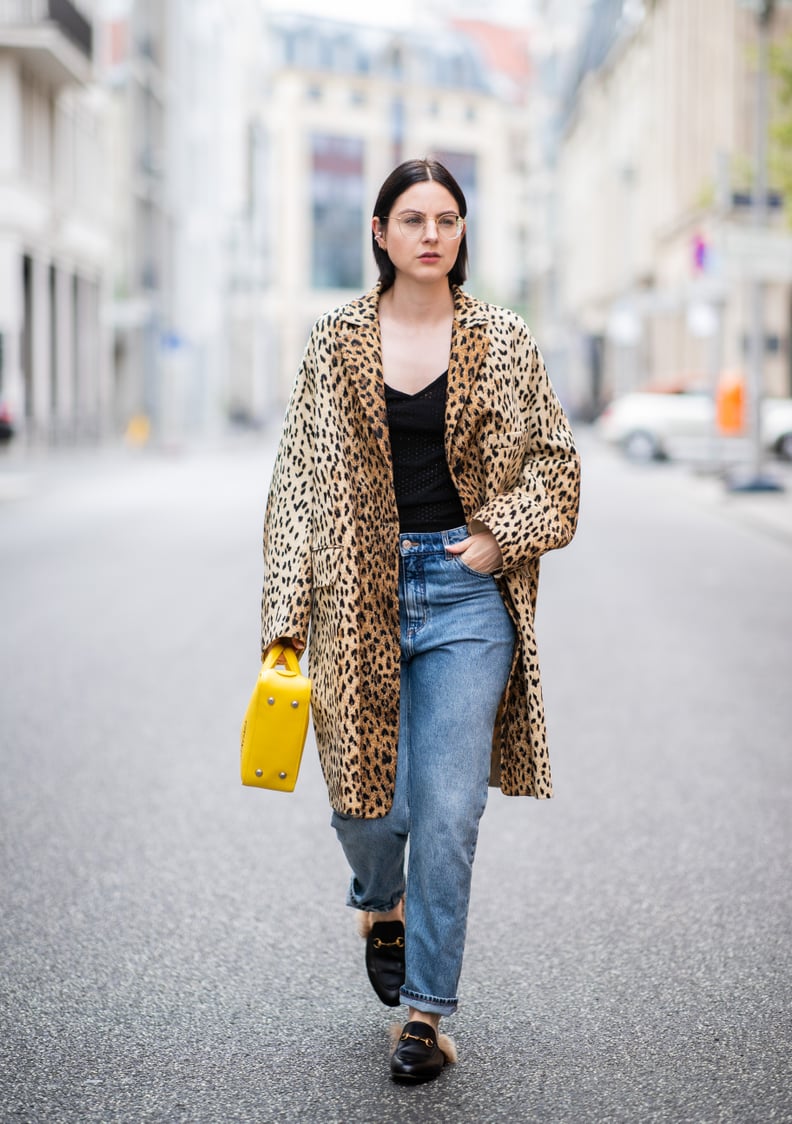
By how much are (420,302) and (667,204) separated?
170ft

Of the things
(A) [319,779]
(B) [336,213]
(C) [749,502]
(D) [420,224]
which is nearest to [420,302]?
(D) [420,224]

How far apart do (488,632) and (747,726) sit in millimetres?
4356

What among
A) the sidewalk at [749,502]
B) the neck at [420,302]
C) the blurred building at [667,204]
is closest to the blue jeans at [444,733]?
the neck at [420,302]

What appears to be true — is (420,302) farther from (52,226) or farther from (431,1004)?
(52,226)

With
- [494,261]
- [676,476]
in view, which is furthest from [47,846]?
[494,261]

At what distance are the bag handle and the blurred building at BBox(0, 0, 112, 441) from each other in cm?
3154

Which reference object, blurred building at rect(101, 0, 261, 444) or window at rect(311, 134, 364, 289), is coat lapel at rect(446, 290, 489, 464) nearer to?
blurred building at rect(101, 0, 261, 444)

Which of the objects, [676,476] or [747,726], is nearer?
[747,726]

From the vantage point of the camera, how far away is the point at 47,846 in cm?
560

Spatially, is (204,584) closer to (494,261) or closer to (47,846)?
(47,846)

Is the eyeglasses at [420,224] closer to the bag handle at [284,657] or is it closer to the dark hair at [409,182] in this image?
the dark hair at [409,182]

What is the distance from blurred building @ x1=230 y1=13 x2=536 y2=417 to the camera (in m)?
105

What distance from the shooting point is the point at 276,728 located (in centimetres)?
349

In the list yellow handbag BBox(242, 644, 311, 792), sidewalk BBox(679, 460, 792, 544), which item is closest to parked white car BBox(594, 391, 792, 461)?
sidewalk BBox(679, 460, 792, 544)
